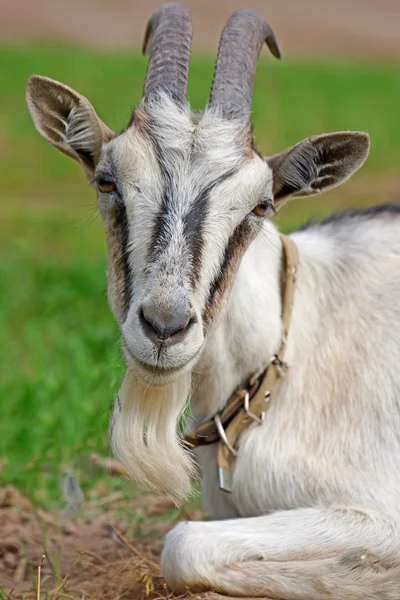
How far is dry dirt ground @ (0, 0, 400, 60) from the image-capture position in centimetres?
3094

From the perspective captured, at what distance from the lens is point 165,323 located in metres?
3.36

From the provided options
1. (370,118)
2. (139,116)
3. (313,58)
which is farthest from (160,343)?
(313,58)

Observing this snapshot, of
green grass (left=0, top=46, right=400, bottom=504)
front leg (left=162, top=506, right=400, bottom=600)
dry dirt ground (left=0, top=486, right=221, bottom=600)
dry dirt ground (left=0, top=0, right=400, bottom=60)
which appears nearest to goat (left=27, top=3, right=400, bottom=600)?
front leg (left=162, top=506, right=400, bottom=600)

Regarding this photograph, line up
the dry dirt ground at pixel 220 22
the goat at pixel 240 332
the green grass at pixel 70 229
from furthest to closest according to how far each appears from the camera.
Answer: the dry dirt ground at pixel 220 22, the green grass at pixel 70 229, the goat at pixel 240 332

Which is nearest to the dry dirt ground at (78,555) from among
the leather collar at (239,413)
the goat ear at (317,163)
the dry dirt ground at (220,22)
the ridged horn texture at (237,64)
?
the leather collar at (239,413)

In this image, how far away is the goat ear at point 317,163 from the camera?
3.94 m

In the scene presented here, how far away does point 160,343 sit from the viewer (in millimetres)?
3393

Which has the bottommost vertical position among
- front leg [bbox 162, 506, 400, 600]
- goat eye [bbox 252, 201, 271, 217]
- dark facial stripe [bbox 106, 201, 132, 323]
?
front leg [bbox 162, 506, 400, 600]

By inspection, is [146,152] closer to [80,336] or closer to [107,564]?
[107,564]

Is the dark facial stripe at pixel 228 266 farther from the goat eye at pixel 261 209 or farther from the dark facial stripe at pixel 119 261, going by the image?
the dark facial stripe at pixel 119 261

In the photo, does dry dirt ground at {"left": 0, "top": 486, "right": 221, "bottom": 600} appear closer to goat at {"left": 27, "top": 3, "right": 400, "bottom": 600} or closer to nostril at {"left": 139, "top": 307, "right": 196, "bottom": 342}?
goat at {"left": 27, "top": 3, "right": 400, "bottom": 600}

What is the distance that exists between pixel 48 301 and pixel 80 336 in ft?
3.47

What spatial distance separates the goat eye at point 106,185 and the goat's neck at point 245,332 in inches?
23.3

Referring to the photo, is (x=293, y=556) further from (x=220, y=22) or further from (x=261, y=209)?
(x=220, y=22)
